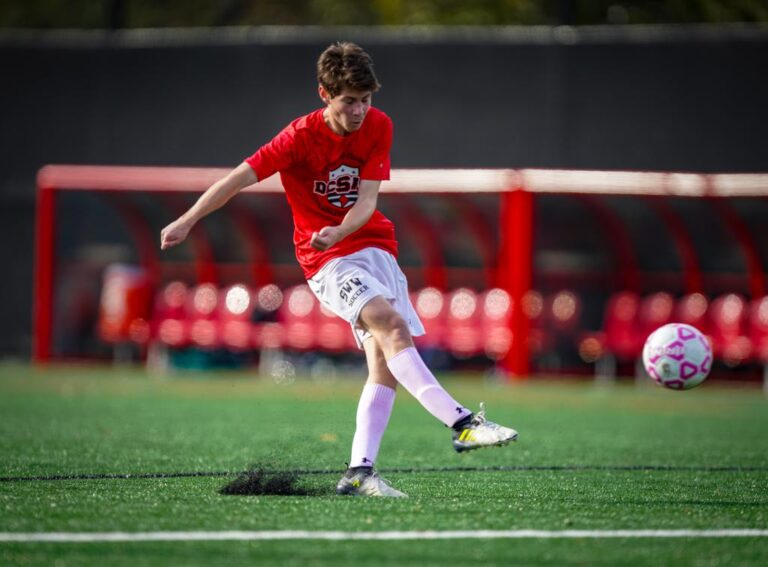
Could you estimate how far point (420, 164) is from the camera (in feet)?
69.5

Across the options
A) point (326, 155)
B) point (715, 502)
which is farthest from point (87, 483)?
point (715, 502)

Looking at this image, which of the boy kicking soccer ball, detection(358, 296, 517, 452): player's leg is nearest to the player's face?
the boy kicking soccer ball

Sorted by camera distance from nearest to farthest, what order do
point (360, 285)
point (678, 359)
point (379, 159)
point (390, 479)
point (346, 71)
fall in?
1. point (346, 71)
2. point (360, 285)
3. point (379, 159)
4. point (390, 479)
5. point (678, 359)

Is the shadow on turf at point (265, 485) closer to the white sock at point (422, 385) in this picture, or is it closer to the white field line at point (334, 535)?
the white sock at point (422, 385)

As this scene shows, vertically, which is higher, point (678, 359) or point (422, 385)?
point (678, 359)

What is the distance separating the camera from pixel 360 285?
6.37 metres

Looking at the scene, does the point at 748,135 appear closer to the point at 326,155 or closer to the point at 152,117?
the point at 152,117

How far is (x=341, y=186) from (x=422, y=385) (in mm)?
1095

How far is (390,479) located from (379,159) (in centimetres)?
179

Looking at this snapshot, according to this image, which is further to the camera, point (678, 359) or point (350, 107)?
point (678, 359)

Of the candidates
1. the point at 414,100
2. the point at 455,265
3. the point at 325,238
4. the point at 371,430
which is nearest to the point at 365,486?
the point at 371,430

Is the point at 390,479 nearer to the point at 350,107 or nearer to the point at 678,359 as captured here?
the point at 678,359

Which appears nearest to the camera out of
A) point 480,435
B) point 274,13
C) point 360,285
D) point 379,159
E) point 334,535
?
point 334,535

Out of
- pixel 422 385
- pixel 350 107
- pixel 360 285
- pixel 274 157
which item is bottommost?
pixel 422 385
